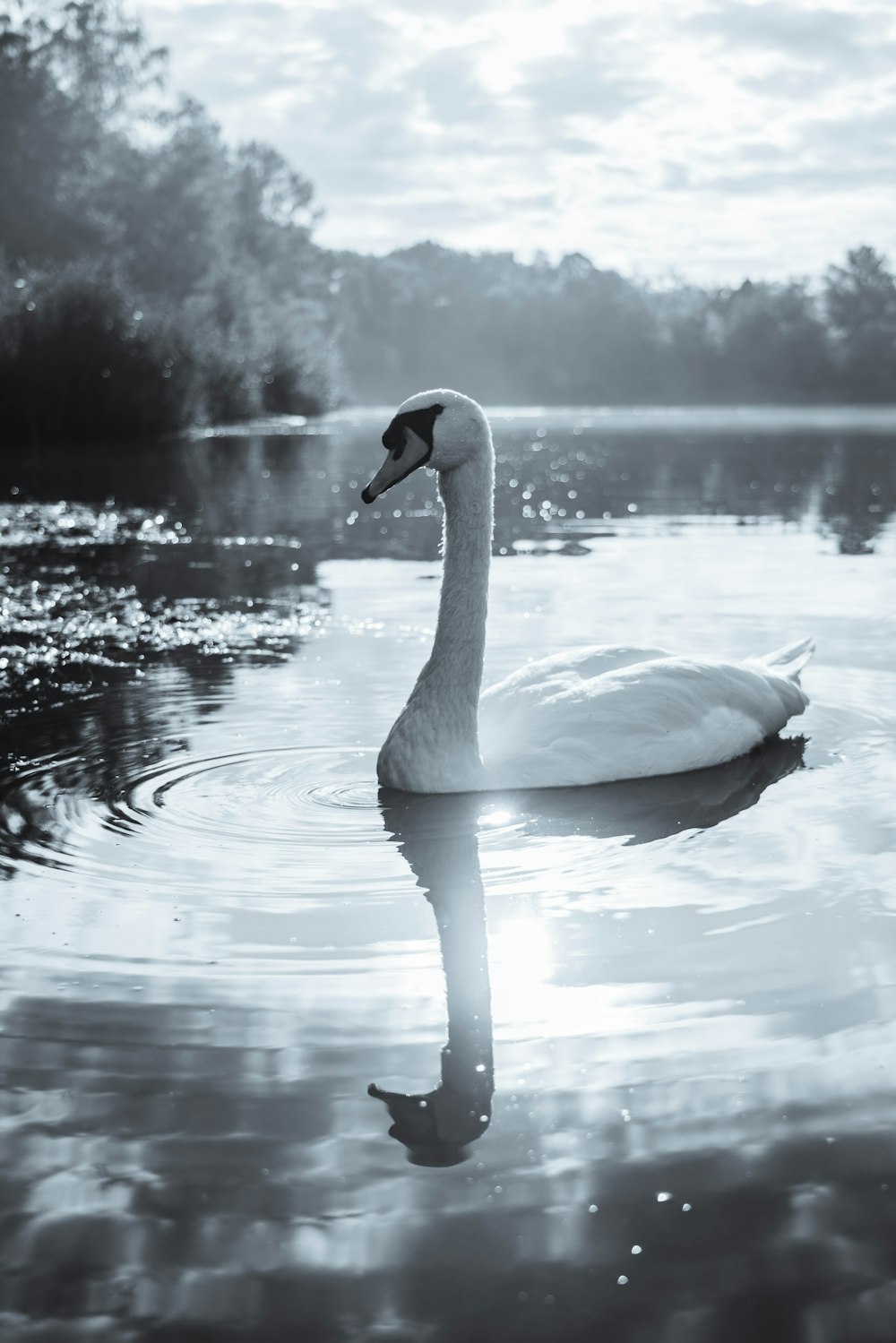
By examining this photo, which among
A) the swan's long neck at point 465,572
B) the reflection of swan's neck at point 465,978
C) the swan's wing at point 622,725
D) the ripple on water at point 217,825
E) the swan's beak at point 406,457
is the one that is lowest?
the reflection of swan's neck at point 465,978

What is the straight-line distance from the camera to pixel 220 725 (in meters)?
7.34

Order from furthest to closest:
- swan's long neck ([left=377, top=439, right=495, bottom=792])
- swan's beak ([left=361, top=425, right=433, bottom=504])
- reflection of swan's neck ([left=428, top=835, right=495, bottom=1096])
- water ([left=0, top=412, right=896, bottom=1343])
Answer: swan's long neck ([left=377, top=439, right=495, bottom=792])
swan's beak ([left=361, top=425, right=433, bottom=504])
reflection of swan's neck ([left=428, top=835, right=495, bottom=1096])
water ([left=0, top=412, right=896, bottom=1343])

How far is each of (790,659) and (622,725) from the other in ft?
6.59

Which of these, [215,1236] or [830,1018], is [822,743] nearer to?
[830,1018]

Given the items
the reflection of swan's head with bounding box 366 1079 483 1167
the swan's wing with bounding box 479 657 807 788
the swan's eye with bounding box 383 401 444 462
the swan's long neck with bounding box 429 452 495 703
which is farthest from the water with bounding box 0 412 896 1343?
the swan's eye with bounding box 383 401 444 462

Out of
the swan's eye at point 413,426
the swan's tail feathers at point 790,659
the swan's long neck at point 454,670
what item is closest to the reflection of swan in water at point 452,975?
the swan's long neck at point 454,670

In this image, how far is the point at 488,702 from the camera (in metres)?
6.66

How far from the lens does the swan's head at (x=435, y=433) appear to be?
5973mm

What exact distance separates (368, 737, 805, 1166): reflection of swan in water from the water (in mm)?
17

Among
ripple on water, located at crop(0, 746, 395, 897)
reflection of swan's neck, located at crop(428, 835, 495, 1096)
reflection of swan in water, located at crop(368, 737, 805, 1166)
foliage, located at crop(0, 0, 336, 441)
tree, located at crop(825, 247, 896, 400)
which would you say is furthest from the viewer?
tree, located at crop(825, 247, 896, 400)

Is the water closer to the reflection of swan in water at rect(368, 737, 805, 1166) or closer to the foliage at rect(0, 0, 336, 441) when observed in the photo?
the reflection of swan in water at rect(368, 737, 805, 1166)

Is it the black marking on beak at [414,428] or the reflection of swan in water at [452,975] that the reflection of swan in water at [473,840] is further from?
the black marking on beak at [414,428]

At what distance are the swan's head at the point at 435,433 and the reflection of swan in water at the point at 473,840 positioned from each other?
4.10 ft

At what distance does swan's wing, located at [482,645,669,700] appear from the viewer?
21.8 feet
